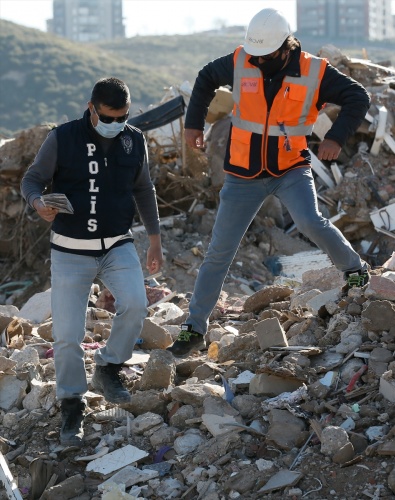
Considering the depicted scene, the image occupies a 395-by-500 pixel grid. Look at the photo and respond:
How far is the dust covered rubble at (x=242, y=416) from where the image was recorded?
4375mm

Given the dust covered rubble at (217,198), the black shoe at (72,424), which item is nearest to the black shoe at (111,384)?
the black shoe at (72,424)

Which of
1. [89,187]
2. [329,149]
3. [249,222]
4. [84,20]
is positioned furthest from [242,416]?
[84,20]

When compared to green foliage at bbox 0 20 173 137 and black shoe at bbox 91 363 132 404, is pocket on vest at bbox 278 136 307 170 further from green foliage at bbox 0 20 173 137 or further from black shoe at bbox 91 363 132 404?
green foliage at bbox 0 20 173 137

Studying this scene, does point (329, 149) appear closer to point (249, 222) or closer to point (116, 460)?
point (249, 222)

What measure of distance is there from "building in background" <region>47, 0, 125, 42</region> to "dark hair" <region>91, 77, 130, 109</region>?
99.0 meters

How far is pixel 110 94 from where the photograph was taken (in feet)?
15.4

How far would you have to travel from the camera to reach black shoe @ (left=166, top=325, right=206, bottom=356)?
18.4 ft

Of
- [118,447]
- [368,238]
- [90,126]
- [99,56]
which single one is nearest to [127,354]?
[118,447]

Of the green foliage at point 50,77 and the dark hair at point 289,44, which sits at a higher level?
the dark hair at point 289,44

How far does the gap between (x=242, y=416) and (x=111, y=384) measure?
72cm

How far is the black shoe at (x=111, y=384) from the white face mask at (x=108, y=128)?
1232 mm

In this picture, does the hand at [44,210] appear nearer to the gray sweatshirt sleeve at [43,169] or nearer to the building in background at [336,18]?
the gray sweatshirt sleeve at [43,169]

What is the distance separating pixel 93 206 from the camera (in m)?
4.78

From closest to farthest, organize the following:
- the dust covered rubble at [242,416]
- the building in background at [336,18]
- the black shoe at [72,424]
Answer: the dust covered rubble at [242,416]
the black shoe at [72,424]
the building in background at [336,18]
